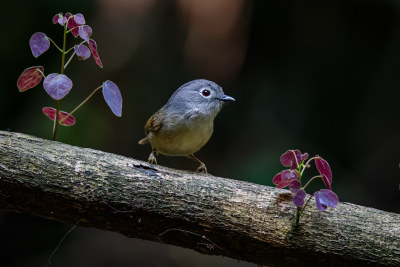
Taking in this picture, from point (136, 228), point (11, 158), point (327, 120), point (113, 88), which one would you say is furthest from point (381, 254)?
point (327, 120)

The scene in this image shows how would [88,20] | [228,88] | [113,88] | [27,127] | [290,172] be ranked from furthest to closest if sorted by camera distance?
1. [228,88]
2. [88,20]
3. [27,127]
4. [113,88]
5. [290,172]

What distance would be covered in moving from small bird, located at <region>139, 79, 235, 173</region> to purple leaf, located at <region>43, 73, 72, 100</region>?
1.02m

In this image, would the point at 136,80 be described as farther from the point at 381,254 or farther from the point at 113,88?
the point at 381,254

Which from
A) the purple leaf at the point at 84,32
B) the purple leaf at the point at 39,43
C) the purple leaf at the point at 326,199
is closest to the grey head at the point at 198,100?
the purple leaf at the point at 84,32

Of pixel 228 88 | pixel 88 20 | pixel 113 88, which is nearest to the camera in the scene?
pixel 113 88

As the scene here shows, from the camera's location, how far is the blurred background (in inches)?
209

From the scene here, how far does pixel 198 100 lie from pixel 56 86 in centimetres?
124

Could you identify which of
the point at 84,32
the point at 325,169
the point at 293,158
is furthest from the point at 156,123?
the point at 325,169

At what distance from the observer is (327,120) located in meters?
5.50

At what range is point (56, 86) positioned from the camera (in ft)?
7.38

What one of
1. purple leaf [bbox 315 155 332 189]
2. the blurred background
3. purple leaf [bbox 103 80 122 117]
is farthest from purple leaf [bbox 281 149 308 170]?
the blurred background

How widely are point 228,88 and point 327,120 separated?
4.02 ft

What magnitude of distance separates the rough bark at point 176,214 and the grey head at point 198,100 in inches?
36.4

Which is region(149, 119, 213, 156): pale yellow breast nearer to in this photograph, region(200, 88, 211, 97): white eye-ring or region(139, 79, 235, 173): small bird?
region(139, 79, 235, 173): small bird
